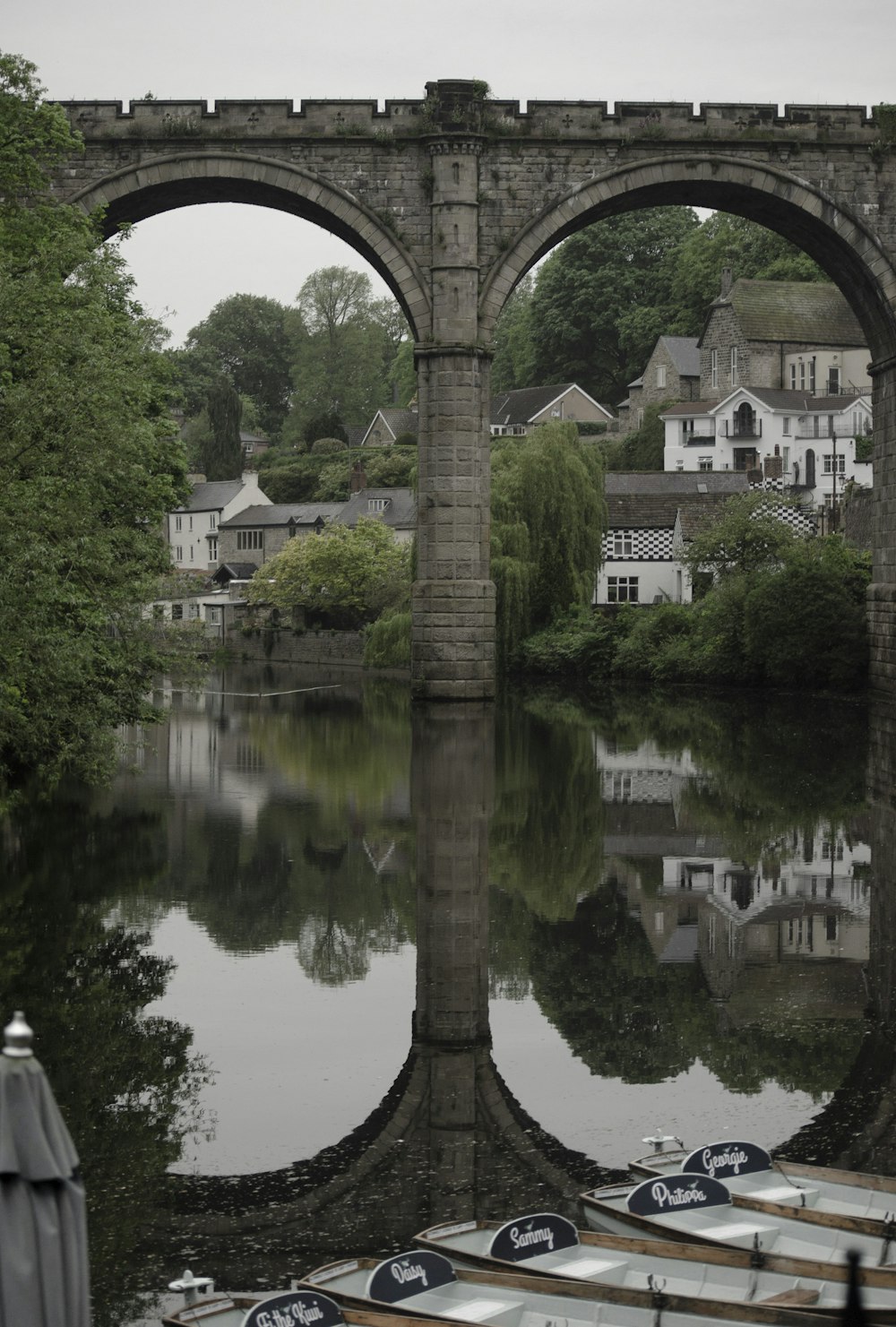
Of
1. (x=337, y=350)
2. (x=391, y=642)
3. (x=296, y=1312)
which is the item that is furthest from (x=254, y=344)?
(x=296, y=1312)

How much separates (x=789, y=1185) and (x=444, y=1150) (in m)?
1.92

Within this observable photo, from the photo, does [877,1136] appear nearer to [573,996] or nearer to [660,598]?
[573,996]

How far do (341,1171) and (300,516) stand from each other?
231 ft

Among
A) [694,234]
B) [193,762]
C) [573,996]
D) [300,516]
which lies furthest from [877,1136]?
[694,234]

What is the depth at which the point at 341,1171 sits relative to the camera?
7.94 m

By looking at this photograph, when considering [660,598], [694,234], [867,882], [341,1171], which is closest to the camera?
[341,1171]

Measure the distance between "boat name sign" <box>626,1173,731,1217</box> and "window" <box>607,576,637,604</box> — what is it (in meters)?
48.7

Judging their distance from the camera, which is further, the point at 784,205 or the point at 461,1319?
the point at 784,205

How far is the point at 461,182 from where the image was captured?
32688mm

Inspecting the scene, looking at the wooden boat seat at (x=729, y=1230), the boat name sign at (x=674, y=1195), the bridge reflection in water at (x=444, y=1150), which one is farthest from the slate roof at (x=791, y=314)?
the wooden boat seat at (x=729, y=1230)

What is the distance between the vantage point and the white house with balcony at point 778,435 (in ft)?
233

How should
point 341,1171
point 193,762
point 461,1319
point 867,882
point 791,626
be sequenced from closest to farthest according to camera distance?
point 461,1319 < point 341,1171 < point 867,882 < point 193,762 < point 791,626

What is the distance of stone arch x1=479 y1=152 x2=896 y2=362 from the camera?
108ft

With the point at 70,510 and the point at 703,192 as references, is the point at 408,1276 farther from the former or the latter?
the point at 703,192
